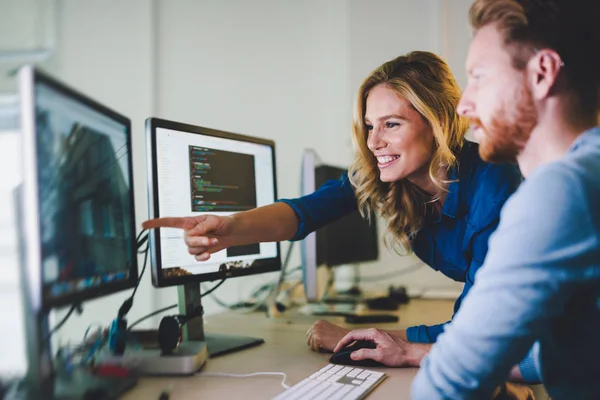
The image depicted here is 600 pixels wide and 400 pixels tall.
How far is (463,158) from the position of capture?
1384mm

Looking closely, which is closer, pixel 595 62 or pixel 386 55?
pixel 595 62

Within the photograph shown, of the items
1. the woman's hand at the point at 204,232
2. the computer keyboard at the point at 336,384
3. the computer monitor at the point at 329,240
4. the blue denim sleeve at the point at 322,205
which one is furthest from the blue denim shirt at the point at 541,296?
the computer monitor at the point at 329,240

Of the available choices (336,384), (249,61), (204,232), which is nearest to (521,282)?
(336,384)

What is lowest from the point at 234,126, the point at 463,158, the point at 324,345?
the point at 324,345

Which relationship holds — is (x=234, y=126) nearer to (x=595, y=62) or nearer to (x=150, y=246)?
(x=150, y=246)

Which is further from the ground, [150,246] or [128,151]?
[128,151]

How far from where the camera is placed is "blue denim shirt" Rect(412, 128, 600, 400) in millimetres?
609

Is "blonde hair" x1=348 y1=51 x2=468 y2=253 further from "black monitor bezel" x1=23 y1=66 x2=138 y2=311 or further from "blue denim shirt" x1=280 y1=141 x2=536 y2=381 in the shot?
"black monitor bezel" x1=23 y1=66 x2=138 y2=311

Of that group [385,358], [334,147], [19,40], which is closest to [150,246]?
[385,358]

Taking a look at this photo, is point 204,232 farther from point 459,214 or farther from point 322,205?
point 459,214

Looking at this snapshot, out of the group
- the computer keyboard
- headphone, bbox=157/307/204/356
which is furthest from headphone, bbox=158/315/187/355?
the computer keyboard

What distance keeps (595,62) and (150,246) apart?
0.90 meters

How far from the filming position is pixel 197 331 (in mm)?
1253

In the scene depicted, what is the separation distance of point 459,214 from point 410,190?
0.63 ft
